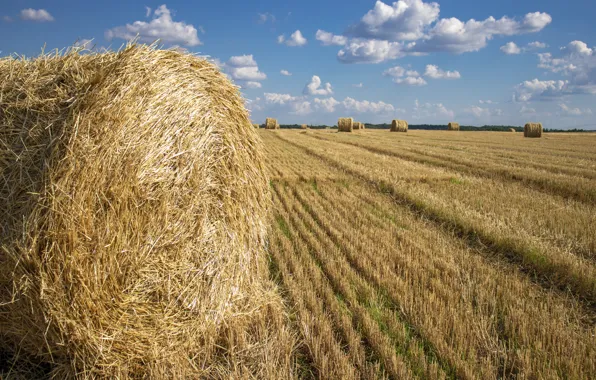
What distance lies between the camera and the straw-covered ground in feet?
11.0

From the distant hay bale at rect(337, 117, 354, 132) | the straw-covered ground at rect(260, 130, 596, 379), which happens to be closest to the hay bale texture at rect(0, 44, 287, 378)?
the straw-covered ground at rect(260, 130, 596, 379)

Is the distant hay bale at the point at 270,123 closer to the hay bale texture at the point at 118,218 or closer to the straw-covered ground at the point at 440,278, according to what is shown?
the straw-covered ground at the point at 440,278

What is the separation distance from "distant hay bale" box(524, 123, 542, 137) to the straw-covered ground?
26.3 metres

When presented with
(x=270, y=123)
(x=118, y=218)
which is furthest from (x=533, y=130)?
(x=118, y=218)

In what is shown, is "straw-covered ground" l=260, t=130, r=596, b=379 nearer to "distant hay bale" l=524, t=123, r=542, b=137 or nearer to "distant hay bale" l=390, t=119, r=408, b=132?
"distant hay bale" l=524, t=123, r=542, b=137

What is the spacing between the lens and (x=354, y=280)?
15.8 feet

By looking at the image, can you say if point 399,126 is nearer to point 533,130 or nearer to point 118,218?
point 533,130

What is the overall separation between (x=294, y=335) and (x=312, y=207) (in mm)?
4878

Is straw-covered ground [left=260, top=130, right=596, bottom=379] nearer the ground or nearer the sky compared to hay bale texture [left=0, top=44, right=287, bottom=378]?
nearer the ground

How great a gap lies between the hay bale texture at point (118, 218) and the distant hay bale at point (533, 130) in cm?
3538

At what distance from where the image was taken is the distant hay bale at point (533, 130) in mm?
33447

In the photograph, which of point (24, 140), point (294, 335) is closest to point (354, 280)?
point (294, 335)

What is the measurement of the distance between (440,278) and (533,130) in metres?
33.7

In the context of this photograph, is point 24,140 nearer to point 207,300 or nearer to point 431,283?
point 207,300
